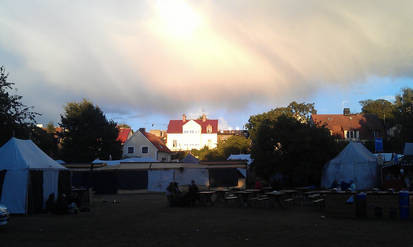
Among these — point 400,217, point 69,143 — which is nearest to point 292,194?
point 400,217

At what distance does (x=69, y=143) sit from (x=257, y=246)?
42.6 meters

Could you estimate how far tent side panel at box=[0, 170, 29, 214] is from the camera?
15766 mm

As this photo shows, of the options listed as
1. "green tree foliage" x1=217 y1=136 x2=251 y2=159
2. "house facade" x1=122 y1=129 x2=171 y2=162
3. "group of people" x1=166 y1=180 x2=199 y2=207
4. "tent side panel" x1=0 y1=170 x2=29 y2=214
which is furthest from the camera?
"house facade" x1=122 y1=129 x2=171 y2=162

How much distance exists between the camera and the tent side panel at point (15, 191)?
15766 millimetres

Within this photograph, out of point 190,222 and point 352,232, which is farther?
point 190,222

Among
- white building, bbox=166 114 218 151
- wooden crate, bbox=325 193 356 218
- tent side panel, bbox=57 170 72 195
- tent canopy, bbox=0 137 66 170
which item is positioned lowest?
wooden crate, bbox=325 193 356 218

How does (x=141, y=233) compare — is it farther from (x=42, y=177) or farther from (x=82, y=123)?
(x=82, y=123)

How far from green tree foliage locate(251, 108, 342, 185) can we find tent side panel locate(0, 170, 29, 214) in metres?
16.1

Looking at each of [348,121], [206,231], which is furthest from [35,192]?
[348,121]

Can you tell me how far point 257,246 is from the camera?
885 centimetres

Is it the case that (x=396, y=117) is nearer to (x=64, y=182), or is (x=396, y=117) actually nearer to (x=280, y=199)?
(x=280, y=199)

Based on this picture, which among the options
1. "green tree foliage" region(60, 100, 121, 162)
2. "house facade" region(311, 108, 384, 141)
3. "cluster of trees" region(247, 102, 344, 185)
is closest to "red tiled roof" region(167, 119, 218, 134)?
"house facade" region(311, 108, 384, 141)

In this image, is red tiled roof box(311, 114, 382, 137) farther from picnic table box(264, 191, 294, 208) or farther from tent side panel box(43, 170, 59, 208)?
tent side panel box(43, 170, 59, 208)

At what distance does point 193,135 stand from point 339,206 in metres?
62.0
